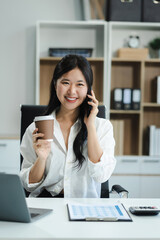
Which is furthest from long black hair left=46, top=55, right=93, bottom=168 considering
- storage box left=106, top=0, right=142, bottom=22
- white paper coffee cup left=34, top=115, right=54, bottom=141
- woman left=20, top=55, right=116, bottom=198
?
storage box left=106, top=0, right=142, bottom=22

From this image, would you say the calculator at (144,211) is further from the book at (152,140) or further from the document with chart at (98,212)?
the book at (152,140)

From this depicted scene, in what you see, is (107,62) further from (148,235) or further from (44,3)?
(148,235)

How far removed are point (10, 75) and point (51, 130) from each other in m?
2.47

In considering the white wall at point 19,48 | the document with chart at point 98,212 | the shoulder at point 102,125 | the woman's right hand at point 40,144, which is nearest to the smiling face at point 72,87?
the shoulder at point 102,125

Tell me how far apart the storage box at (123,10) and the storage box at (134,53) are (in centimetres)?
29

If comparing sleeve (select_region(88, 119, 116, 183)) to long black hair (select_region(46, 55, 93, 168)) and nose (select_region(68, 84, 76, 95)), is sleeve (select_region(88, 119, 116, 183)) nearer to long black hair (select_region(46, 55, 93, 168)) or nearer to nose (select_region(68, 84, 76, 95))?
long black hair (select_region(46, 55, 93, 168))

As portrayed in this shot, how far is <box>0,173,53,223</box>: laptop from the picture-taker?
1.03 metres

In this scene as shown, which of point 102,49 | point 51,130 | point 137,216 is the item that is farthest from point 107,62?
point 137,216

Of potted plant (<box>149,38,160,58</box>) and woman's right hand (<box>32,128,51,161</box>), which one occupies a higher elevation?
potted plant (<box>149,38,160,58</box>)

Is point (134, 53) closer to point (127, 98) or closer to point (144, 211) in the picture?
point (127, 98)

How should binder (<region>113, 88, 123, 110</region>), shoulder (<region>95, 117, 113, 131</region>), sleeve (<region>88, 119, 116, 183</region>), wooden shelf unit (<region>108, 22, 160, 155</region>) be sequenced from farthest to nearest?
1. wooden shelf unit (<region>108, 22, 160, 155</region>)
2. binder (<region>113, 88, 123, 110</region>)
3. shoulder (<region>95, 117, 113, 131</region>)
4. sleeve (<region>88, 119, 116, 183</region>)

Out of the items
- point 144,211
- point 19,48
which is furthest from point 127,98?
point 144,211

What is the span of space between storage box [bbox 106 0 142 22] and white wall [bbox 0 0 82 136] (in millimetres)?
415

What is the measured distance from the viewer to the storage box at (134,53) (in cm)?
350
